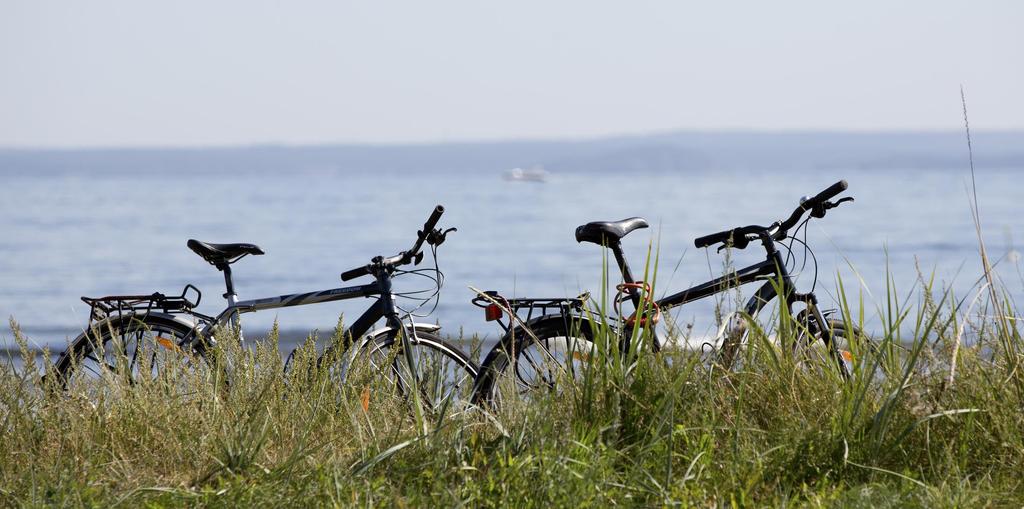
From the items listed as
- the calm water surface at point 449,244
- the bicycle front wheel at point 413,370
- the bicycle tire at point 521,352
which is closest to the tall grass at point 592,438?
the bicycle front wheel at point 413,370

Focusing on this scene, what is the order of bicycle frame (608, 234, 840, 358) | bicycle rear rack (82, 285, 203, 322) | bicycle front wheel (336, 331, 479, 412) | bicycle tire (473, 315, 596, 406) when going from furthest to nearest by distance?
bicycle rear rack (82, 285, 203, 322) → bicycle frame (608, 234, 840, 358) → bicycle tire (473, 315, 596, 406) → bicycle front wheel (336, 331, 479, 412)

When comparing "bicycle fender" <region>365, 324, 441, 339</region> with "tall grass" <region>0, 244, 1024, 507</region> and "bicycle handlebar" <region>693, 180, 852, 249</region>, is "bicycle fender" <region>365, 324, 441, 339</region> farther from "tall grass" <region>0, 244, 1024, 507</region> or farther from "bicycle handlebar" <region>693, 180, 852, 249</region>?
"bicycle handlebar" <region>693, 180, 852, 249</region>

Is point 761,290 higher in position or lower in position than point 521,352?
higher

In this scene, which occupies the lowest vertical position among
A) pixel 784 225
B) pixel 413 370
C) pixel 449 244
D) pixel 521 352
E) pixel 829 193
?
pixel 449 244

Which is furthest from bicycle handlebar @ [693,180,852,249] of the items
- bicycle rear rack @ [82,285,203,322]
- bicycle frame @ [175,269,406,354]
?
bicycle rear rack @ [82,285,203,322]

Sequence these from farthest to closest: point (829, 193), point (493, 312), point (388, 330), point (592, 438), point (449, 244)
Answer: point (449, 244) → point (388, 330) → point (829, 193) → point (493, 312) → point (592, 438)

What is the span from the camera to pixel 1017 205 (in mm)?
41594

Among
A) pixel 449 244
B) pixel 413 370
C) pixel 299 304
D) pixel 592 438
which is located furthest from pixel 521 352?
pixel 449 244

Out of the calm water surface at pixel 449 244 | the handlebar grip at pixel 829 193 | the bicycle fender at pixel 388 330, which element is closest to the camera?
the handlebar grip at pixel 829 193

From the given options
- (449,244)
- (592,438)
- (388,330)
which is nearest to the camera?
(592,438)

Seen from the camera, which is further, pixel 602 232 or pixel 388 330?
pixel 388 330

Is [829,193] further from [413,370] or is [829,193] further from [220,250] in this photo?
[220,250]

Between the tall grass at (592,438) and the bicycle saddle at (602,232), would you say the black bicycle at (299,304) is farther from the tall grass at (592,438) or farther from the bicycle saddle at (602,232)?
the tall grass at (592,438)

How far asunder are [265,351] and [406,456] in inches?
35.0
